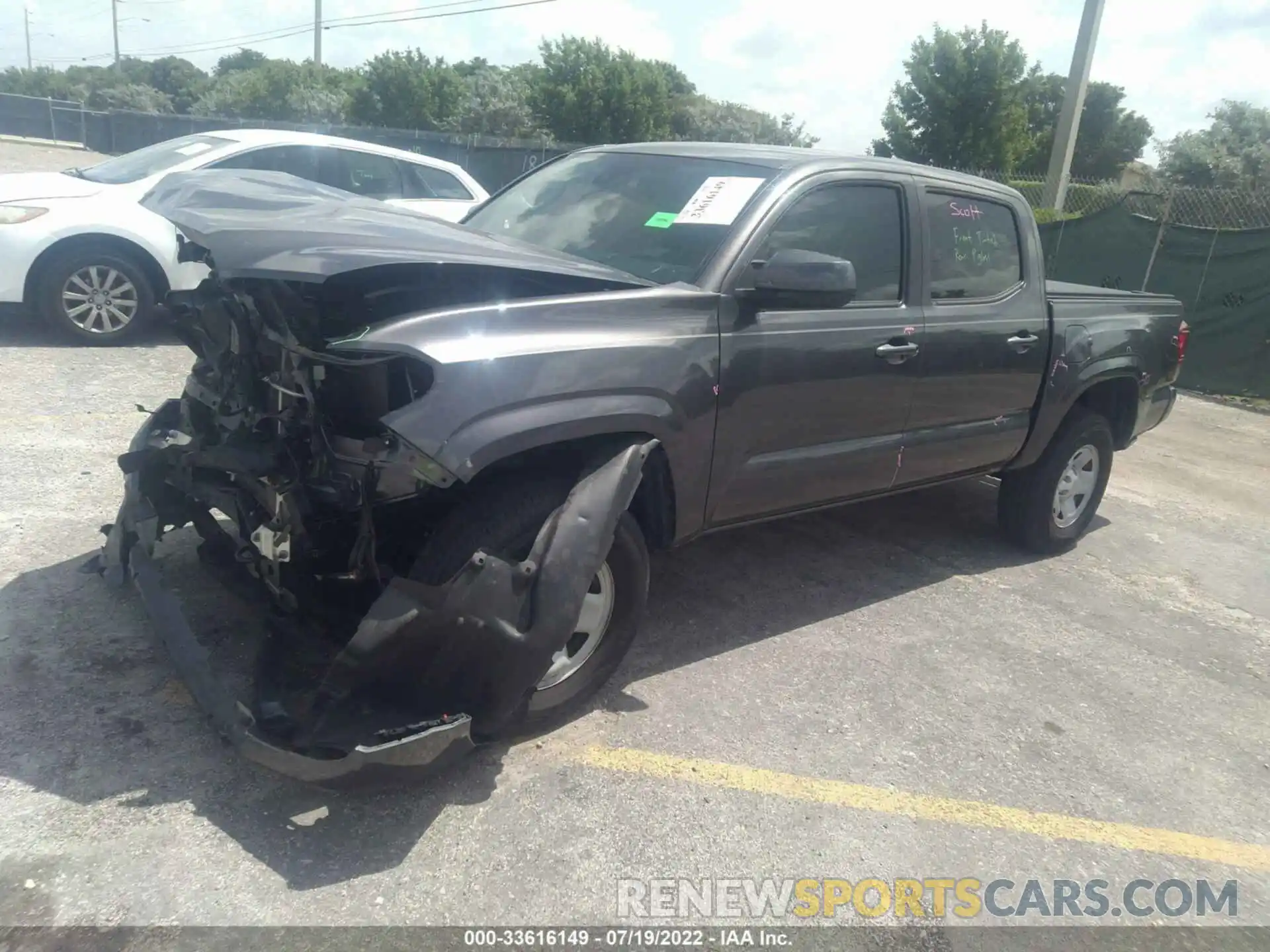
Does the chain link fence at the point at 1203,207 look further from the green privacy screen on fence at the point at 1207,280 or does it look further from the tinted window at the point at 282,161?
the tinted window at the point at 282,161

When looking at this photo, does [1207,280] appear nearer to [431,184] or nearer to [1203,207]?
[1203,207]

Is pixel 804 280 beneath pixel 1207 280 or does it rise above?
above

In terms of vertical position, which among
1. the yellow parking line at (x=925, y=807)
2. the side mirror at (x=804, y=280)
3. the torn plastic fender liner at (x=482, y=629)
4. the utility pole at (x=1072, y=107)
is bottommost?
the yellow parking line at (x=925, y=807)

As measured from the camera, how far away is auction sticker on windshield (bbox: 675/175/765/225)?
145 inches

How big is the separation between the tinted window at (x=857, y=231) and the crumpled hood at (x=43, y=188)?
569 centimetres

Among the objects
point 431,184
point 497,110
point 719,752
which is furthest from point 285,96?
point 719,752

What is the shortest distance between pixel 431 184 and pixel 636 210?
559 cm

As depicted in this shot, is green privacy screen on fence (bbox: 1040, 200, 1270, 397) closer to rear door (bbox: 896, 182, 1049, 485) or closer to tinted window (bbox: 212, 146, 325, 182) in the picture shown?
rear door (bbox: 896, 182, 1049, 485)

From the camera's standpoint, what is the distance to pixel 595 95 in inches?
1489

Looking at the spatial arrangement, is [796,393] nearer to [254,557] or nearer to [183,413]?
[254,557]

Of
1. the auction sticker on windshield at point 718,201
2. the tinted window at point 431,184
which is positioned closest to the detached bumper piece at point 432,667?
the auction sticker on windshield at point 718,201

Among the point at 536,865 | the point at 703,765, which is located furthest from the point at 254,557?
the point at 703,765

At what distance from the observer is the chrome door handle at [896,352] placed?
13.2 feet

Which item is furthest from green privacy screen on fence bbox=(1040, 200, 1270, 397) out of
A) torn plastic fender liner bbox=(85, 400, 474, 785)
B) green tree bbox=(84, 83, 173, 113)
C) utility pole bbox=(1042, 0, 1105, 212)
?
green tree bbox=(84, 83, 173, 113)
